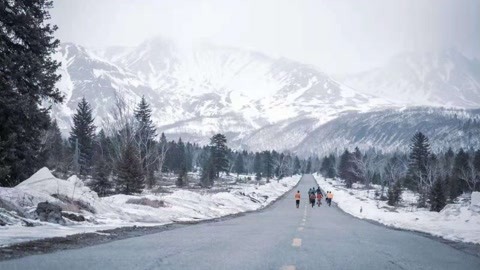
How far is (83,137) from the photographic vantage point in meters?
78.8

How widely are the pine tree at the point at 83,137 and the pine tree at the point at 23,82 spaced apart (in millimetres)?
55330

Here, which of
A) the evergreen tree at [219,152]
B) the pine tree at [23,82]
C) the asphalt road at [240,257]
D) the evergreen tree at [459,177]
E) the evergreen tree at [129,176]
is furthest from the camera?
the evergreen tree at [219,152]

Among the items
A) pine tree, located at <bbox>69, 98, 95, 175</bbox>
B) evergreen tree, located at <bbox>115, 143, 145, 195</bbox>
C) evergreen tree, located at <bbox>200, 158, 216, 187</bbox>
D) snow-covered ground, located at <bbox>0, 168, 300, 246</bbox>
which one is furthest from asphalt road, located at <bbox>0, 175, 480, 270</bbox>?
evergreen tree, located at <bbox>200, 158, 216, 187</bbox>

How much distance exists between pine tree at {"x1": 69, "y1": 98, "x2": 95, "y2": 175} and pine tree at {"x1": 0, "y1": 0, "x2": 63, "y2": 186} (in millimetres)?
55330

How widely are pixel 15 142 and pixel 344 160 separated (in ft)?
421

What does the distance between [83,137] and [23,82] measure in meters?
60.8

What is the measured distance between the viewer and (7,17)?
64.6ft

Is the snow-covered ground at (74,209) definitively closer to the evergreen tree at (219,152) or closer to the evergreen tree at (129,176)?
the evergreen tree at (129,176)

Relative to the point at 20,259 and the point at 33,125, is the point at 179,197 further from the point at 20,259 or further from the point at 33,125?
the point at 20,259

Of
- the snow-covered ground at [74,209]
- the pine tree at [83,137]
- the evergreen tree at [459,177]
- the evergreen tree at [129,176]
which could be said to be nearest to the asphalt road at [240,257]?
the snow-covered ground at [74,209]

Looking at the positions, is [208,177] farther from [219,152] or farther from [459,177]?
[459,177]

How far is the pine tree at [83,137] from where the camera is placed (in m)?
76.9

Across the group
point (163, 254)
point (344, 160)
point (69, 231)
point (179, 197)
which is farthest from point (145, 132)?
point (344, 160)

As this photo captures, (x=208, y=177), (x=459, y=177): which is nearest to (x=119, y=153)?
(x=208, y=177)
